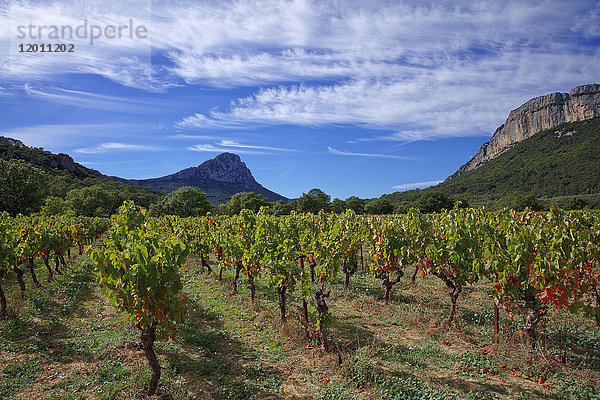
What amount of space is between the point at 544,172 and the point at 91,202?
117127 mm

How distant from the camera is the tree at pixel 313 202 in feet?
251

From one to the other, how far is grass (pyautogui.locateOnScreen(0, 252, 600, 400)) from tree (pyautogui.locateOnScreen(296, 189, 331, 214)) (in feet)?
214

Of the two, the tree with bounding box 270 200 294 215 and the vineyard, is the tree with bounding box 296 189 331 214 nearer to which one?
the tree with bounding box 270 200 294 215

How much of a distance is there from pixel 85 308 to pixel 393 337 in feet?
31.8

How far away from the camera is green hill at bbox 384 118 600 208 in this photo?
74.4 metres

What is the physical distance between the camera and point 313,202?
7725 centimetres

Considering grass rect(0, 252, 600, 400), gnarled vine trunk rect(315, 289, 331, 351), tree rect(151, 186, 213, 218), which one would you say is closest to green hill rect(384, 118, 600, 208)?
tree rect(151, 186, 213, 218)

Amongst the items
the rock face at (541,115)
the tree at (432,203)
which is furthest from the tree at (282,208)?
the rock face at (541,115)

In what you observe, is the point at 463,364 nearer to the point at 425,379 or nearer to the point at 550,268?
the point at 425,379

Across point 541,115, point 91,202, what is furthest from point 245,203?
point 541,115

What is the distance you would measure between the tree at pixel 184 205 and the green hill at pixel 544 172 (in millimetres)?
60355

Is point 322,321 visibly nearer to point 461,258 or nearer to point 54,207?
point 461,258

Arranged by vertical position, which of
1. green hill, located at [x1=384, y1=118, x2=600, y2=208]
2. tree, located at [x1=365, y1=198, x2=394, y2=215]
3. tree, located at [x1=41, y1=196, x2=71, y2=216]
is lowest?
tree, located at [x1=365, y1=198, x2=394, y2=215]

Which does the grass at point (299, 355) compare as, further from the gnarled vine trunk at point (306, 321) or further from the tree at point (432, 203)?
the tree at point (432, 203)
